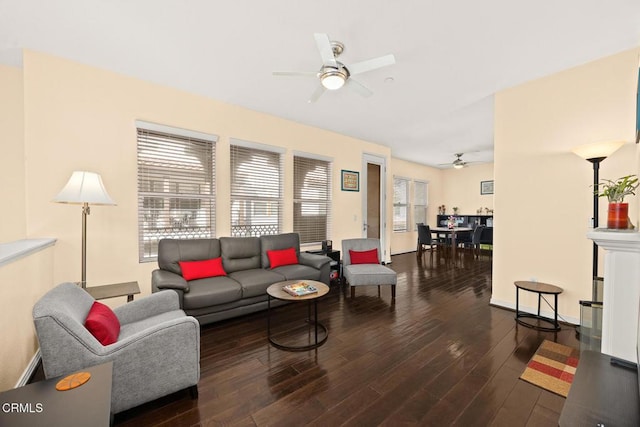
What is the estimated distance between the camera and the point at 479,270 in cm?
548

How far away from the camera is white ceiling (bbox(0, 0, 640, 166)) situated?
A: 1.98 m

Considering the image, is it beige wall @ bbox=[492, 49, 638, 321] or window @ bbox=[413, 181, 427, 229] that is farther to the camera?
window @ bbox=[413, 181, 427, 229]

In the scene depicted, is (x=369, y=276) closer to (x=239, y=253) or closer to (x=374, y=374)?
(x=374, y=374)

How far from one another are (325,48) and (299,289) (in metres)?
2.23

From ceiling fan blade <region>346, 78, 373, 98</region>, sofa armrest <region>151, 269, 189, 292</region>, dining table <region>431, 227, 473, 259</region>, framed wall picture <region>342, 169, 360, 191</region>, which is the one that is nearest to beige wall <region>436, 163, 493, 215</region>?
Result: dining table <region>431, 227, 473, 259</region>

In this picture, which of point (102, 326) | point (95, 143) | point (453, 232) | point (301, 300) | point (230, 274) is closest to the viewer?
point (102, 326)

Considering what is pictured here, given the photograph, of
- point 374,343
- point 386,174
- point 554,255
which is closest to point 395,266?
point 386,174

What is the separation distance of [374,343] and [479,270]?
4.15 m

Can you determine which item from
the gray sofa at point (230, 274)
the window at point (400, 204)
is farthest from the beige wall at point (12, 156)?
the window at point (400, 204)

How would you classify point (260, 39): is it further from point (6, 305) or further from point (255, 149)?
point (6, 305)

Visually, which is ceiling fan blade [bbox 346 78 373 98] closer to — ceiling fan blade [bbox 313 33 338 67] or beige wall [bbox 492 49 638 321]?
ceiling fan blade [bbox 313 33 338 67]

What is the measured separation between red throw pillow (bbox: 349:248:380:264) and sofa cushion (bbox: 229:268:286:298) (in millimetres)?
1306

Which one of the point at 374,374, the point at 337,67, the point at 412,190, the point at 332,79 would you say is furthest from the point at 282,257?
the point at 412,190

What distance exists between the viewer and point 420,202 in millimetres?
8570
